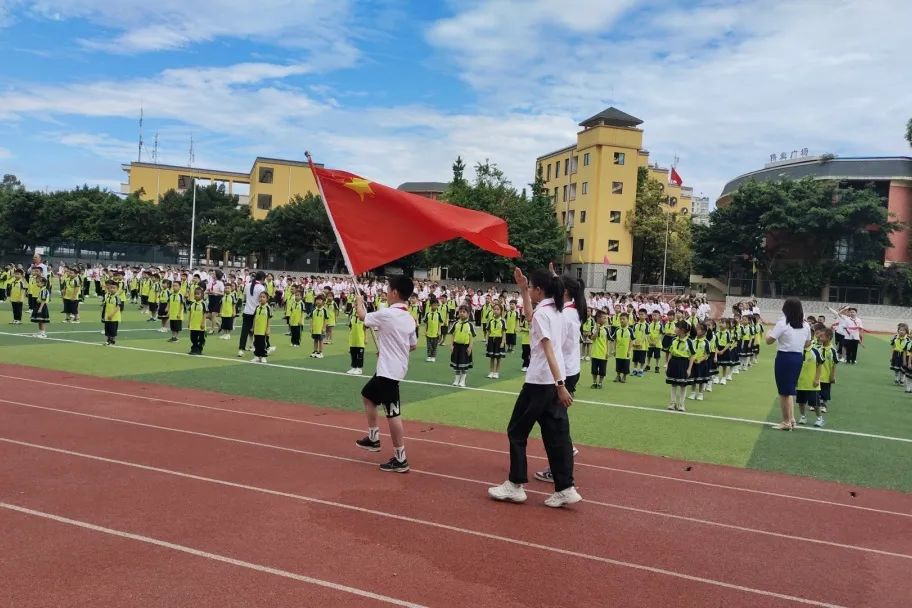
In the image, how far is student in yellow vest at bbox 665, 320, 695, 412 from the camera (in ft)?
38.8

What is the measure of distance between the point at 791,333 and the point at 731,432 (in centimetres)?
166

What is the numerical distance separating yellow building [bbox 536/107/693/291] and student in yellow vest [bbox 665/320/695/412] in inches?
1455

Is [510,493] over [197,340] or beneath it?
beneath

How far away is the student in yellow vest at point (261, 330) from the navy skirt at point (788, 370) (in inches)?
405

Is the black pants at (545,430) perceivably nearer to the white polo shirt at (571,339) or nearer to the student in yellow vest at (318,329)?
the white polo shirt at (571,339)

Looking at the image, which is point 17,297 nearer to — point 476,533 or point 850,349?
point 476,533

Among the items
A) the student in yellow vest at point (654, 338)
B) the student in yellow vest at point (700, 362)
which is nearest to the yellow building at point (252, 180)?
the student in yellow vest at point (654, 338)

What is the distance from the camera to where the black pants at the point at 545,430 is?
5926mm

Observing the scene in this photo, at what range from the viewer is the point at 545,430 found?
599cm

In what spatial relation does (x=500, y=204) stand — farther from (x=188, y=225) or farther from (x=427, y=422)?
(x=427, y=422)

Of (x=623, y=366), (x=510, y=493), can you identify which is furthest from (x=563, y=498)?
(x=623, y=366)

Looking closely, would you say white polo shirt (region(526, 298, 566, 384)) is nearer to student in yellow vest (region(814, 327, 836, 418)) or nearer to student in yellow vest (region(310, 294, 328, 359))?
student in yellow vest (region(814, 327, 836, 418))

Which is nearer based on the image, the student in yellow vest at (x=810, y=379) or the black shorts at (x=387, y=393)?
the black shorts at (x=387, y=393)

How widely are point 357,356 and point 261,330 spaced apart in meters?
2.47
